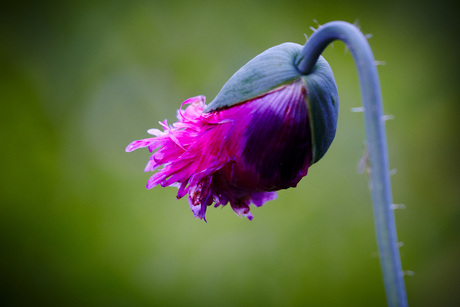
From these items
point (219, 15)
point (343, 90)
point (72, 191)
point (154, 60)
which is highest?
point (219, 15)

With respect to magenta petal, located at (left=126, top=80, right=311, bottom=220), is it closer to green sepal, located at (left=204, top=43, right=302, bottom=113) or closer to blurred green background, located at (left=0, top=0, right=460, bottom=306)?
green sepal, located at (left=204, top=43, right=302, bottom=113)

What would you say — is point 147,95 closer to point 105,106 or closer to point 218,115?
point 105,106

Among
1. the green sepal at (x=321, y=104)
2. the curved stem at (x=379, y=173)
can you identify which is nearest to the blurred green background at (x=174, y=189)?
the green sepal at (x=321, y=104)

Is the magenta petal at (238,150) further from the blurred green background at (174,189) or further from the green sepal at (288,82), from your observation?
the blurred green background at (174,189)

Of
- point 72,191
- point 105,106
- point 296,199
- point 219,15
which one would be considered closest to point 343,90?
point 296,199

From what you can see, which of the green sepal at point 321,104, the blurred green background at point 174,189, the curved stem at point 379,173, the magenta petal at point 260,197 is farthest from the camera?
the blurred green background at point 174,189
